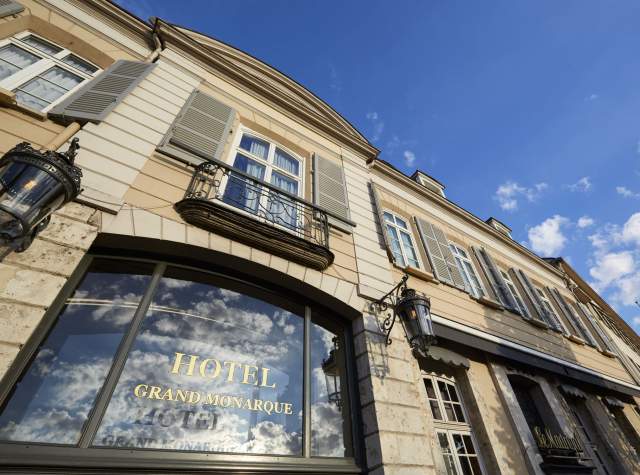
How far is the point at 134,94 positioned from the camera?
14.5 ft

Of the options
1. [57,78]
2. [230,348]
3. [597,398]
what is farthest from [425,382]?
[57,78]

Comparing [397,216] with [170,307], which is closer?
[170,307]

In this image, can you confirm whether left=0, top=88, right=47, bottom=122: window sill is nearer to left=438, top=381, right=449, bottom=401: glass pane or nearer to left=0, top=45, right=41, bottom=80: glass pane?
left=0, top=45, right=41, bottom=80: glass pane

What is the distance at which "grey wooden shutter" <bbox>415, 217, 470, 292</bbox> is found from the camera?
6641mm

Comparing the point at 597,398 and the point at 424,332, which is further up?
the point at 597,398

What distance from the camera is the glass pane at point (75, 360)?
2.27 metres

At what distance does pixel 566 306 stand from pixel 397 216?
7081mm

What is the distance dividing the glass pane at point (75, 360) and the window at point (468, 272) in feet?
21.2

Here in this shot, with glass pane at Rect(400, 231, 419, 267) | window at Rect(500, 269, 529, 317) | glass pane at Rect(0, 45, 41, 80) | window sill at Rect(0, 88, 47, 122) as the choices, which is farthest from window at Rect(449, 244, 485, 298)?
glass pane at Rect(0, 45, 41, 80)

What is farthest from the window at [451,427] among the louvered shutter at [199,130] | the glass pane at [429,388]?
the louvered shutter at [199,130]

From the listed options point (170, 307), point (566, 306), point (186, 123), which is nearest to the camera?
point (170, 307)

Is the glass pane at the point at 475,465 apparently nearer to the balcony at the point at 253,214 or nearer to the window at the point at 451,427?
the window at the point at 451,427

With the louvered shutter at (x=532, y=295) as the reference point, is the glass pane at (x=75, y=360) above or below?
below

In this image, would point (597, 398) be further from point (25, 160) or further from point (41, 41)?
point (41, 41)
